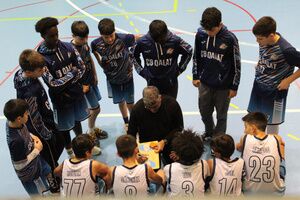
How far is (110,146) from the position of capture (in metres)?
5.31

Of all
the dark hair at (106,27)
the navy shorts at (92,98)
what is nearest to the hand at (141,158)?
the navy shorts at (92,98)

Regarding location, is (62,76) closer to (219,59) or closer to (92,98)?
(92,98)

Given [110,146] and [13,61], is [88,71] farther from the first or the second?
[13,61]

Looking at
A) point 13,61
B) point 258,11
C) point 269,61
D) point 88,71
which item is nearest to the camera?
point 269,61

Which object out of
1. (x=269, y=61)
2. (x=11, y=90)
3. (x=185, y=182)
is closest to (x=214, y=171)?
(x=185, y=182)

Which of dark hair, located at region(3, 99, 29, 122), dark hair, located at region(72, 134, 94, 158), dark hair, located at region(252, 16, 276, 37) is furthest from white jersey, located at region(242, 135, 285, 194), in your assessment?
dark hair, located at region(3, 99, 29, 122)

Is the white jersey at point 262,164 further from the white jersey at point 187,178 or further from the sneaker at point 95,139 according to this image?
the sneaker at point 95,139

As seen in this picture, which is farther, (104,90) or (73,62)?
(104,90)

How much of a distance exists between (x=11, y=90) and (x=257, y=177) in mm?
4972

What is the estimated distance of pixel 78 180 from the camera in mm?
3258

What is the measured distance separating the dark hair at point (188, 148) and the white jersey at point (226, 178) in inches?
8.5

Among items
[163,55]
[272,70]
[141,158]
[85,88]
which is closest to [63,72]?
[85,88]

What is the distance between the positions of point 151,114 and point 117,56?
1.34 m

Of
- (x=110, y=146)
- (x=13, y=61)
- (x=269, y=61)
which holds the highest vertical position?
(x=269, y=61)
